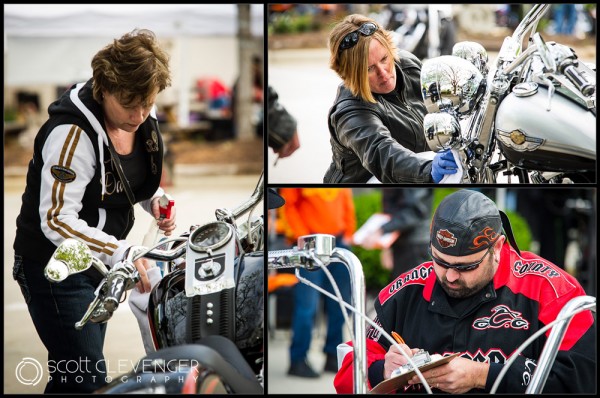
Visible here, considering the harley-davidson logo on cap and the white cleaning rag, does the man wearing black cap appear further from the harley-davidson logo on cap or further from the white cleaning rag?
the white cleaning rag

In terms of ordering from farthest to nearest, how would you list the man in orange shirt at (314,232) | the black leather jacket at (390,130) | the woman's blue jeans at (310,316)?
1. the woman's blue jeans at (310,316)
2. the man in orange shirt at (314,232)
3. the black leather jacket at (390,130)

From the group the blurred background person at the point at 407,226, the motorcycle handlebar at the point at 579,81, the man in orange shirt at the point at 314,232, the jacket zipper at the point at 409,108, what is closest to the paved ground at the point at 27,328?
the jacket zipper at the point at 409,108

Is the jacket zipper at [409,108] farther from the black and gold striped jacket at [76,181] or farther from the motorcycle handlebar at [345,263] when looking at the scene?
the black and gold striped jacket at [76,181]

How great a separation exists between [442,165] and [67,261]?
89cm

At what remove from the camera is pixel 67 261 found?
1.78 metres

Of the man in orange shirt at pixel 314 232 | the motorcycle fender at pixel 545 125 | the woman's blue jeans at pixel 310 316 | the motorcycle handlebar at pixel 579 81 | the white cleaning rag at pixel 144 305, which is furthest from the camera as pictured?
the woman's blue jeans at pixel 310 316

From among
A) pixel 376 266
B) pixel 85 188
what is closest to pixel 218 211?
pixel 85 188

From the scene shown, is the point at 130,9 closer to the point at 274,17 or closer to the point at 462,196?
the point at 274,17

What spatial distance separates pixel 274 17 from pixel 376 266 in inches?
112

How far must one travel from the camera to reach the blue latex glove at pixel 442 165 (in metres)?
2.06

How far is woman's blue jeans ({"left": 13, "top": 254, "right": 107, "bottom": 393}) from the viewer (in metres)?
2.17

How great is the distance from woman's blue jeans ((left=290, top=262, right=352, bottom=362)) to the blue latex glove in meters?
1.46

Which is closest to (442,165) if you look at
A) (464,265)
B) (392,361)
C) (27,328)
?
(464,265)

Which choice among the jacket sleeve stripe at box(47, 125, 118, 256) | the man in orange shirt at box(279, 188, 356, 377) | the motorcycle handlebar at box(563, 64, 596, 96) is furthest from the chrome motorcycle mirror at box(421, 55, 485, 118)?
the man in orange shirt at box(279, 188, 356, 377)
